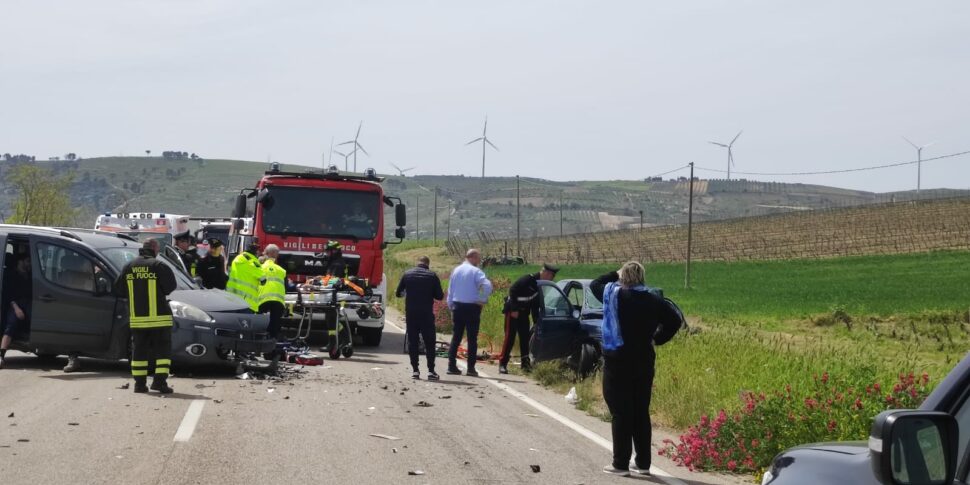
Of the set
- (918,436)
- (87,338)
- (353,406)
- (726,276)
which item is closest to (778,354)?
(353,406)

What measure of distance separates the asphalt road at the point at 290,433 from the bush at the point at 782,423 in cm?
32

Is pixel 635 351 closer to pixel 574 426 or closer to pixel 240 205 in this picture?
pixel 574 426

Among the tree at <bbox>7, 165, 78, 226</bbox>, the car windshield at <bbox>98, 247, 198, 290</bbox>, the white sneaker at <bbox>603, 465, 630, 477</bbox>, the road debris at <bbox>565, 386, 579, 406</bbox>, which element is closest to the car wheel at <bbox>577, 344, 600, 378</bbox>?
the road debris at <bbox>565, 386, 579, 406</bbox>

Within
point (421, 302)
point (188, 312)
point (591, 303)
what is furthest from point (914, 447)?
point (591, 303)

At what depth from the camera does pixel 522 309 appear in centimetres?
1778

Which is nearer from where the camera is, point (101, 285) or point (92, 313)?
point (92, 313)

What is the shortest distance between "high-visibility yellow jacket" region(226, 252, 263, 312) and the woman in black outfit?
8.33m

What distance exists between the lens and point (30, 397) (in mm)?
12727

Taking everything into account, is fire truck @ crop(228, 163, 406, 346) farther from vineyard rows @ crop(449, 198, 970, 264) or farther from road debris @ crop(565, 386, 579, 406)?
vineyard rows @ crop(449, 198, 970, 264)

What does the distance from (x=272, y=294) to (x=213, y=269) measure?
3289 millimetres

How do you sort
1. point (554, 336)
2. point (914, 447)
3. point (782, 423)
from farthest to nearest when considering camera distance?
point (554, 336), point (782, 423), point (914, 447)

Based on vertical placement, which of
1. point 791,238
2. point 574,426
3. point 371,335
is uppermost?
point 791,238

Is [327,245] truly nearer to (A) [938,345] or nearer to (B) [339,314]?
(B) [339,314]

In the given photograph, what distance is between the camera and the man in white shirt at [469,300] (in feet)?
56.8
